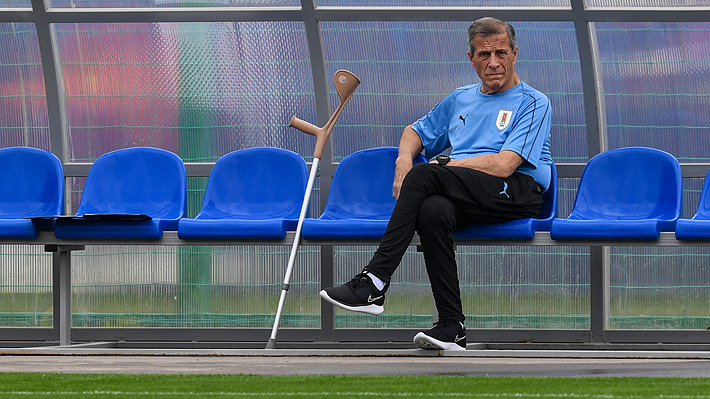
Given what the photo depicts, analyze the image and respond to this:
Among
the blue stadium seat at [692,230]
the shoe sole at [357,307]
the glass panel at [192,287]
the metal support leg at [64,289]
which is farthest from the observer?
the glass panel at [192,287]

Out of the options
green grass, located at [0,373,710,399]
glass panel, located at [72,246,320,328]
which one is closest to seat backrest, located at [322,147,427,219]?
glass panel, located at [72,246,320,328]

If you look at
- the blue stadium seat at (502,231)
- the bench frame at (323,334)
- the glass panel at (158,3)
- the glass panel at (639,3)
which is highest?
the glass panel at (158,3)

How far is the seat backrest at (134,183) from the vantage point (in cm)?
577

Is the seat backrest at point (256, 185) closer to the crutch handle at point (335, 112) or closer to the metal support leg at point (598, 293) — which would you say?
the crutch handle at point (335, 112)

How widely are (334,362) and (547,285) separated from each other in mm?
2186

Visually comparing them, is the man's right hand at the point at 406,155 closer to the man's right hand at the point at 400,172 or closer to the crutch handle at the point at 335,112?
the man's right hand at the point at 400,172

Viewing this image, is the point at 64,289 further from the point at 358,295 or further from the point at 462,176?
the point at 462,176

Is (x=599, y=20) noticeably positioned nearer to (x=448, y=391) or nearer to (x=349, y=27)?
(x=349, y=27)

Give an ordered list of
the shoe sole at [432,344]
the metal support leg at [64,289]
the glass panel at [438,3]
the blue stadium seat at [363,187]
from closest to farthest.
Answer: the shoe sole at [432,344] < the metal support leg at [64,289] < the blue stadium seat at [363,187] < the glass panel at [438,3]

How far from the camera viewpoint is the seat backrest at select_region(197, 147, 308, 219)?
5688 millimetres

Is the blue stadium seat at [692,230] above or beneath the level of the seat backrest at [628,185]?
beneath

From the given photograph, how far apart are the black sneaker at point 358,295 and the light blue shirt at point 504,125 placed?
1039 mm

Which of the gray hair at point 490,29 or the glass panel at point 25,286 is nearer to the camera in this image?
the gray hair at point 490,29

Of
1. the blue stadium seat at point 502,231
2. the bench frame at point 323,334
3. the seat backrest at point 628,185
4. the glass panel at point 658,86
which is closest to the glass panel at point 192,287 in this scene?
the bench frame at point 323,334
